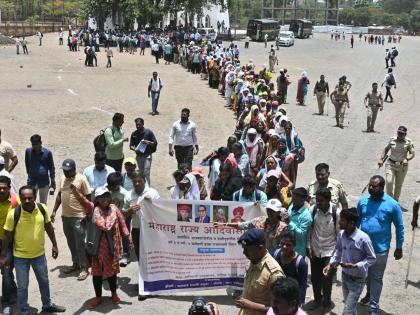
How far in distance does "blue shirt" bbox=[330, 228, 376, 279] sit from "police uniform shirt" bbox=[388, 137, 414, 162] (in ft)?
16.7

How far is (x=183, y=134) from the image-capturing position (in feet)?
37.2

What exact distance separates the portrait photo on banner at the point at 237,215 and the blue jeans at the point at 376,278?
Result: 1600mm

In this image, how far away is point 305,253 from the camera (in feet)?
21.9

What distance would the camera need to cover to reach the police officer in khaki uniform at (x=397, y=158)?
10602 mm

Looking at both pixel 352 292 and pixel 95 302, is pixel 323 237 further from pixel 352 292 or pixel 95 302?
pixel 95 302

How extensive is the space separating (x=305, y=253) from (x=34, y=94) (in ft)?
66.0

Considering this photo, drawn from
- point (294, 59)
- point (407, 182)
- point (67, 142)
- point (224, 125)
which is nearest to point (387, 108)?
point (224, 125)

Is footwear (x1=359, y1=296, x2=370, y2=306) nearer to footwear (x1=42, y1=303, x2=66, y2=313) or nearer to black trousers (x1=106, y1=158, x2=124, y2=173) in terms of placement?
footwear (x1=42, y1=303, x2=66, y2=313)

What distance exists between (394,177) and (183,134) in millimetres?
4079

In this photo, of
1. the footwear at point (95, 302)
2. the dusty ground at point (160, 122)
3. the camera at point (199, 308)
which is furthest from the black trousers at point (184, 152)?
the camera at point (199, 308)

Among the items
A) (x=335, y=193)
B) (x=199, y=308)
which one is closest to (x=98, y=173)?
(x=335, y=193)

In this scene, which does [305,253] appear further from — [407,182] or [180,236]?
[407,182]

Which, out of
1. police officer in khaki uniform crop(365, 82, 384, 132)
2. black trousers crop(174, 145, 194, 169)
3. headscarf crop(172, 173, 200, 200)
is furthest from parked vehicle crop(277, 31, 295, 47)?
headscarf crop(172, 173, 200, 200)

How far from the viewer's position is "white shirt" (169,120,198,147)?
11.3 meters
